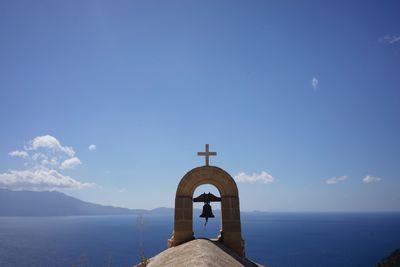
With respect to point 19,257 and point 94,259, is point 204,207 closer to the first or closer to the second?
point 94,259

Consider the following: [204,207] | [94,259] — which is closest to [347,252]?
[94,259]

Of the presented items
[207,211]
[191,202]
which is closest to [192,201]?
[191,202]

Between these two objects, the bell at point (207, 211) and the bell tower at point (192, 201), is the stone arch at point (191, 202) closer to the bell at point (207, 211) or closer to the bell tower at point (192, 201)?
the bell tower at point (192, 201)

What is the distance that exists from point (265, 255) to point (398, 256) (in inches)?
1763

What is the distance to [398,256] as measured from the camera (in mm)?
49938

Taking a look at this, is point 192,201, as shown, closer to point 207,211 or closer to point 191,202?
point 191,202

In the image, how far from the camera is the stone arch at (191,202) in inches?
414

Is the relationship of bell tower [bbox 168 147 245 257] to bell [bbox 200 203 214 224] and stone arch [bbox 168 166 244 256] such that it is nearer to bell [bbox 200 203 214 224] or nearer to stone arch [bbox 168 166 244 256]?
stone arch [bbox 168 166 244 256]

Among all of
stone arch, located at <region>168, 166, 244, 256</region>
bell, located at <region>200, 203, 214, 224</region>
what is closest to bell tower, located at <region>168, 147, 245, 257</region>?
stone arch, located at <region>168, 166, 244, 256</region>

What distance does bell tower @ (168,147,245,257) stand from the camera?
10.5m

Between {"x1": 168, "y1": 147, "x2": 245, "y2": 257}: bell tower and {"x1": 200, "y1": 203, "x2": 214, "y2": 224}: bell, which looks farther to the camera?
{"x1": 200, "y1": 203, "x2": 214, "y2": 224}: bell

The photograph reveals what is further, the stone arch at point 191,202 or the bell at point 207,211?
the bell at point 207,211

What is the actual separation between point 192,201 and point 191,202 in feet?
0.27

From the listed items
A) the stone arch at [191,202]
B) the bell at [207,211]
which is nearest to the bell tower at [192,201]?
the stone arch at [191,202]
